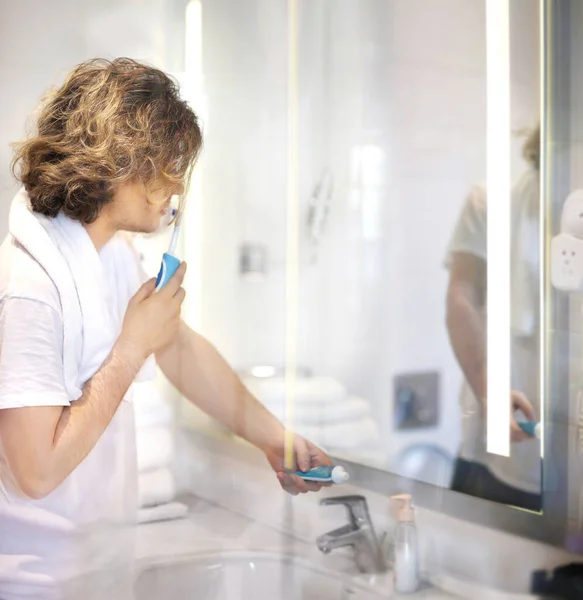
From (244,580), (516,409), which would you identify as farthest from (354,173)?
(244,580)

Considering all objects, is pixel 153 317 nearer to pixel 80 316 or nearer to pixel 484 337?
pixel 80 316

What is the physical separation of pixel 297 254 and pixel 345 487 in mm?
431

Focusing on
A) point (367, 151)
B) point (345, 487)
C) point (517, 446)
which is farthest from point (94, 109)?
point (517, 446)

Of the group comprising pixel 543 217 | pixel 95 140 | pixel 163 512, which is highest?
pixel 95 140

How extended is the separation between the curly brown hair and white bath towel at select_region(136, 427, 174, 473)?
14.7 inches

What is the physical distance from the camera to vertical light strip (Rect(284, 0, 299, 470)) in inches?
55.3

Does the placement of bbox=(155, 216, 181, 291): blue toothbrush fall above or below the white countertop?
above

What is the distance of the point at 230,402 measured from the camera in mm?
1391

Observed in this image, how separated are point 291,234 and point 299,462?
1.36ft

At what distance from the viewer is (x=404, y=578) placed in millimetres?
1353

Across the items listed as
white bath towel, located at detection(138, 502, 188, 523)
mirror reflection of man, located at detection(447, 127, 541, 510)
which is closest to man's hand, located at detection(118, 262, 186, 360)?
white bath towel, located at detection(138, 502, 188, 523)

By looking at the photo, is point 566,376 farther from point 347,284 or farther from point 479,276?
point 347,284

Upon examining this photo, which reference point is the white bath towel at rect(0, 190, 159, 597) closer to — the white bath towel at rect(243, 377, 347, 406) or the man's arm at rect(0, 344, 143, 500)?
the man's arm at rect(0, 344, 143, 500)

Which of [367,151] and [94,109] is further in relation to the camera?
[367,151]
